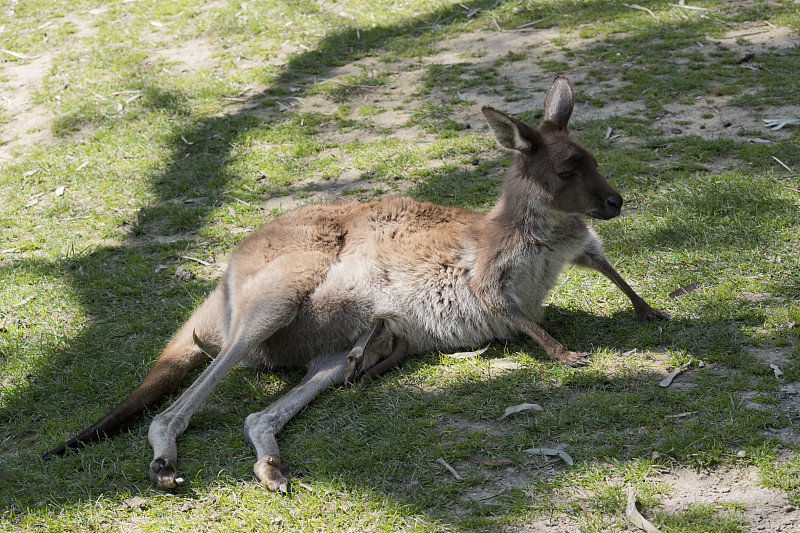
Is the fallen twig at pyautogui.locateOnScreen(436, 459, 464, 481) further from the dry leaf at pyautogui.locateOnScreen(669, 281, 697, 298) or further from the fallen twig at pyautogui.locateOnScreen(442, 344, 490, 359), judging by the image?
the dry leaf at pyautogui.locateOnScreen(669, 281, 697, 298)

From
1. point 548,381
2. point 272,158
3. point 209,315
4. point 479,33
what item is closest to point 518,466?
point 548,381

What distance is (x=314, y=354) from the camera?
12.1 ft

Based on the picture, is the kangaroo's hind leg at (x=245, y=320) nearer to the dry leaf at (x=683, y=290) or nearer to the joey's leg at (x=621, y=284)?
the joey's leg at (x=621, y=284)

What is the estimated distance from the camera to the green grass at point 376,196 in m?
2.83

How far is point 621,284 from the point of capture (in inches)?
145

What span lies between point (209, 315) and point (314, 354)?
55 cm

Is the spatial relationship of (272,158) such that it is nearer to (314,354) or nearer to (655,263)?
(314,354)

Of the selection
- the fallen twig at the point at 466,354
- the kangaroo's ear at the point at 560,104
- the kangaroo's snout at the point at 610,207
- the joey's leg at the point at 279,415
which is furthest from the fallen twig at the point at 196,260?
the kangaroo's snout at the point at 610,207

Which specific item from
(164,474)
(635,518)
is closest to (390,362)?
(164,474)

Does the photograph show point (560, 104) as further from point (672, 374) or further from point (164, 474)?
point (164, 474)

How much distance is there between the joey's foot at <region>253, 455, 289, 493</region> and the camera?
2.88 meters

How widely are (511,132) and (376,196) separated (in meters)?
1.96

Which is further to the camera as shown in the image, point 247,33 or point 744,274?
point 247,33

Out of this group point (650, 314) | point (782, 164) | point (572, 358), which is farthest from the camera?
point (782, 164)
